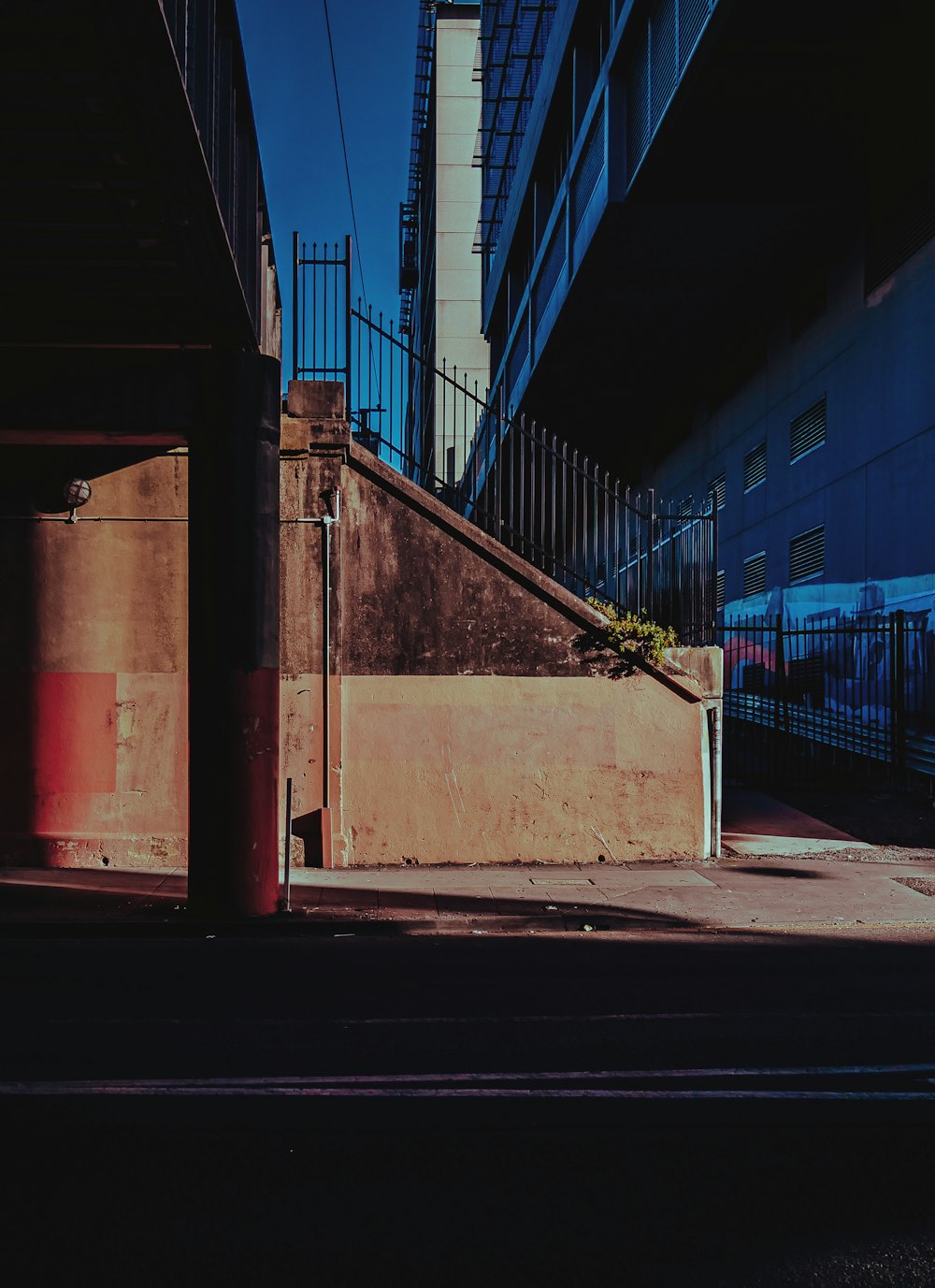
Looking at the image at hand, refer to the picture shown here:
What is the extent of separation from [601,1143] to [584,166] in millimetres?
22220

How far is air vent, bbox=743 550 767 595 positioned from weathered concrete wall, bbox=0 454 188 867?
15.9 meters

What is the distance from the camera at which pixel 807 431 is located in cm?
2264

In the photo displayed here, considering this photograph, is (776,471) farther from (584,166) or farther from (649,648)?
(649,648)

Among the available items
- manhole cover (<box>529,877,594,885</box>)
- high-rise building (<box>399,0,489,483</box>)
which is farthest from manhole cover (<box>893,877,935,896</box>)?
high-rise building (<box>399,0,489,483</box>)

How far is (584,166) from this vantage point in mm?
23234

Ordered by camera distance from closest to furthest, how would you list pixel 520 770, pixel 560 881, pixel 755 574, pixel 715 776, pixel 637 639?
pixel 560 881
pixel 520 770
pixel 637 639
pixel 715 776
pixel 755 574

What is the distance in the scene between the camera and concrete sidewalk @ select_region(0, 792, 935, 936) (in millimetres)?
9406

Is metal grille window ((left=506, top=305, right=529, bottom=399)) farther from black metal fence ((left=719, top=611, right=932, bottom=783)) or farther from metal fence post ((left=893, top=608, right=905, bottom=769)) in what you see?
metal fence post ((left=893, top=608, right=905, bottom=769))

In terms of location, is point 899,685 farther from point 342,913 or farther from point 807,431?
point 342,913

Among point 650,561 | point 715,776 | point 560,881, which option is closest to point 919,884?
point 715,776

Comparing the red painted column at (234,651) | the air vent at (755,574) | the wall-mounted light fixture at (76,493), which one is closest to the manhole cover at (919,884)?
the red painted column at (234,651)

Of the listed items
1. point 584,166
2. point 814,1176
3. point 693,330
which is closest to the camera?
point 814,1176

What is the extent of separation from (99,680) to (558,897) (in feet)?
17.7

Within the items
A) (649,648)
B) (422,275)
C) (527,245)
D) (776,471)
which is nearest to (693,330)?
(776,471)
